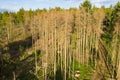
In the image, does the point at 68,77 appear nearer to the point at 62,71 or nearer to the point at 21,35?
the point at 62,71

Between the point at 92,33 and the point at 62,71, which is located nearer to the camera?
the point at 62,71

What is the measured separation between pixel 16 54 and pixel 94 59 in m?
27.0

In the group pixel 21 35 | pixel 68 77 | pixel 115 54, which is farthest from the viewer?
pixel 21 35

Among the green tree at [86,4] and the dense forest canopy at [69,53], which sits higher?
the green tree at [86,4]

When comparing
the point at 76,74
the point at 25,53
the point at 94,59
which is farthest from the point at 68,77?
the point at 25,53

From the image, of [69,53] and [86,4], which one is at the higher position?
[86,4]

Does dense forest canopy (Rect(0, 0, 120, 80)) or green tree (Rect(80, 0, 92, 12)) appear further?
green tree (Rect(80, 0, 92, 12))

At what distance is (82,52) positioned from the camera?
76.9 m

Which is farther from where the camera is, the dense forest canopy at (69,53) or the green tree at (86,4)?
the green tree at (86,4)

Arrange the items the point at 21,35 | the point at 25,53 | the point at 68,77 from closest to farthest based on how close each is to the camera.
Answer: the point at 68,77, the point at 25,53, the point at 21,35

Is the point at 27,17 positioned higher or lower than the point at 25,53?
higher

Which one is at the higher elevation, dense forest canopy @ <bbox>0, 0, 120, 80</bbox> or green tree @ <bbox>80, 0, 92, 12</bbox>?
green tree @ <bbox>80, 0, 92, 12</bbox>

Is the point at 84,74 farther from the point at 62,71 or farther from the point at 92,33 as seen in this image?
the point at 92,33

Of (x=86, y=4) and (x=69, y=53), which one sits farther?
(x=86, y=4)
